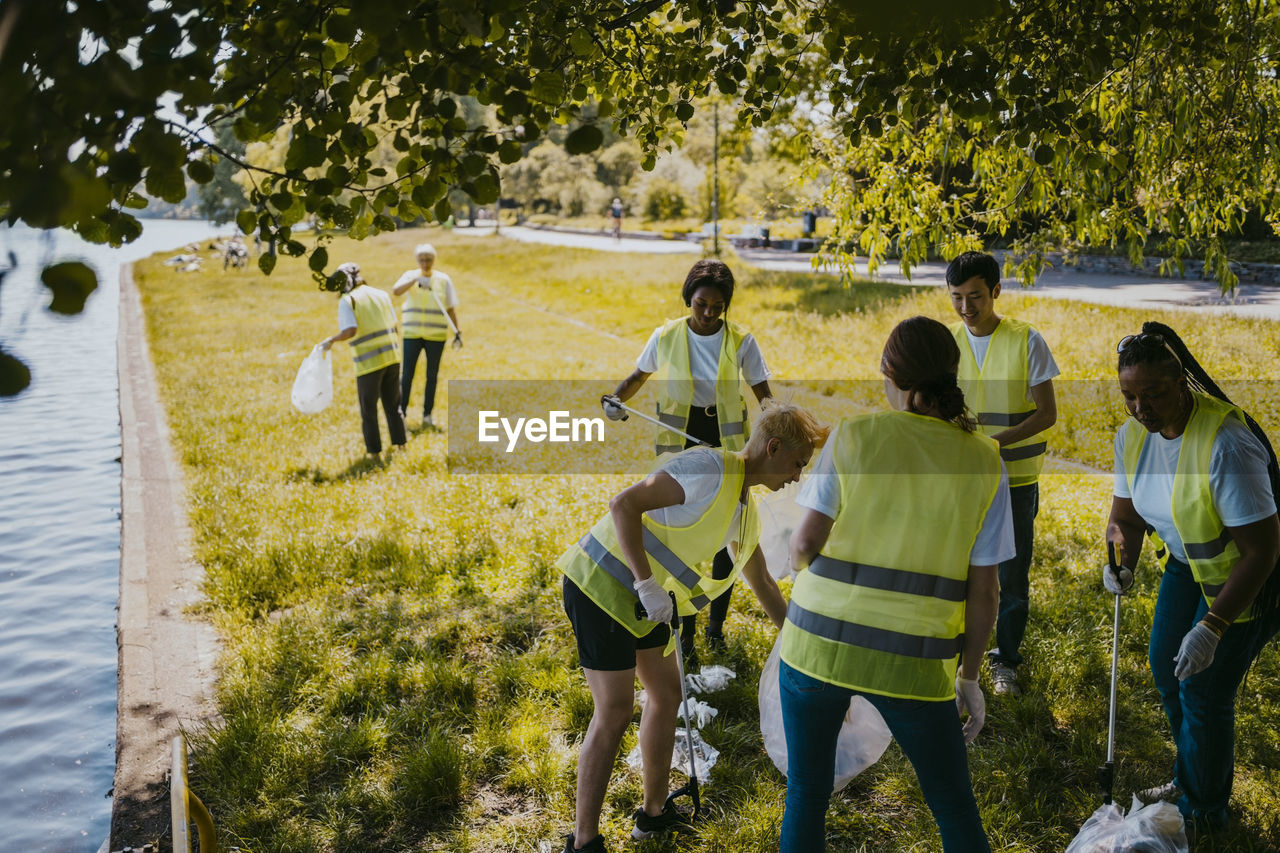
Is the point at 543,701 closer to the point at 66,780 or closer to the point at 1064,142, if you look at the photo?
the point at 66,780

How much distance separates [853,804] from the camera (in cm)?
388

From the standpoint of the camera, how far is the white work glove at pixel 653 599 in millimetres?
3039

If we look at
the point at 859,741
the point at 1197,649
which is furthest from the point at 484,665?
the point at 1197,649

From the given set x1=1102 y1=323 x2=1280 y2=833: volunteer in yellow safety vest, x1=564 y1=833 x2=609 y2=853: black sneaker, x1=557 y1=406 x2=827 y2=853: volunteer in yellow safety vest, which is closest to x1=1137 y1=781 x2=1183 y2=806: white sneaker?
x1=1102 y1=323 x2=1280 y2=833: volunteer in yellow safety vest

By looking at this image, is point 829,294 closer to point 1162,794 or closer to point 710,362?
point 710,362

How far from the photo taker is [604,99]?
3.50m

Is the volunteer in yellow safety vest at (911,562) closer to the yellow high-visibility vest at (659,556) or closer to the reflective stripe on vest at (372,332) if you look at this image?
the yellow high-visibility vest at (659,556)

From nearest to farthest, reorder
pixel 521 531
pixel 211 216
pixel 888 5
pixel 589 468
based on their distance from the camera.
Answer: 1. pixel 888 5
2. pixel 521 531
3. pixel 589 468
4. pixel 211 216

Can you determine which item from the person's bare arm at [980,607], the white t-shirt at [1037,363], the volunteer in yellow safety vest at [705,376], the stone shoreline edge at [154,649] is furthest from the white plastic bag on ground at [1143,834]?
the stone shoreline edge at [154,649]

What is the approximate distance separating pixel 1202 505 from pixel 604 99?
2491 millimetres

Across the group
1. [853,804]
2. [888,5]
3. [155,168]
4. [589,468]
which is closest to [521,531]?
[589,468]

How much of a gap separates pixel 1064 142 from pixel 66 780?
18.2ft

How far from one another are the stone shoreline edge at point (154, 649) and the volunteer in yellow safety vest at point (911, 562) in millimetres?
2638

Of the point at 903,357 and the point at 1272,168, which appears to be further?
the point at 1272,168
